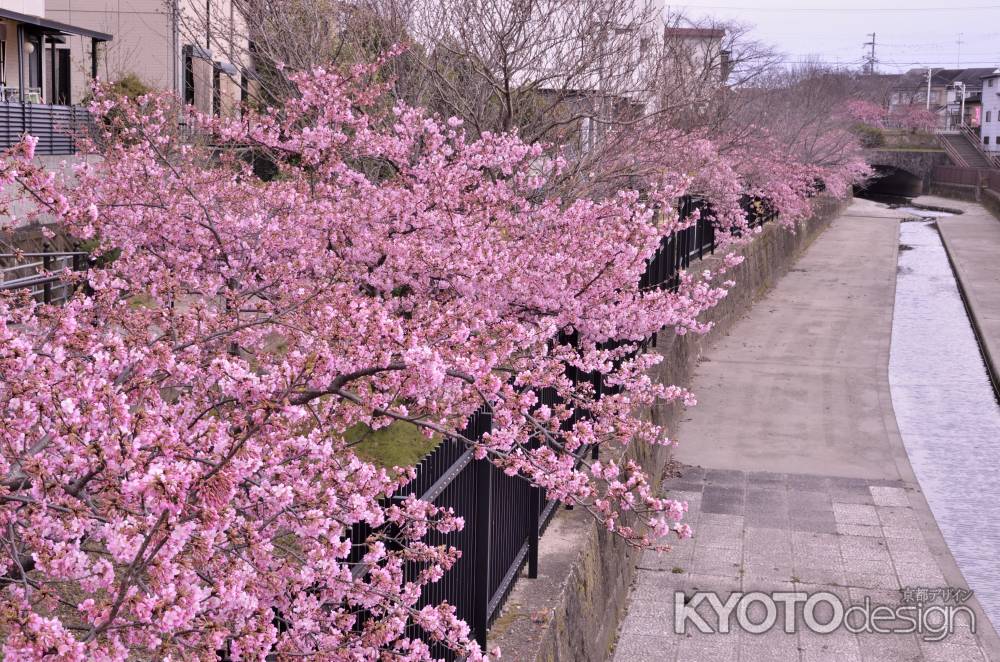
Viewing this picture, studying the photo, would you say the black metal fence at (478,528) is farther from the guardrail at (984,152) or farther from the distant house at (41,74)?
the guardrail at (984,152)

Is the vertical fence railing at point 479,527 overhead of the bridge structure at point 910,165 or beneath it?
beneath

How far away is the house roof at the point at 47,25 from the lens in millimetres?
25312

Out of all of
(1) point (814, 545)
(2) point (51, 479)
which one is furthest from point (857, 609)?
(2) point (51, 479)

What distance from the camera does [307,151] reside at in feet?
30.4

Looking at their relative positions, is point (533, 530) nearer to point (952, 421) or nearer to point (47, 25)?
point (952, 421)

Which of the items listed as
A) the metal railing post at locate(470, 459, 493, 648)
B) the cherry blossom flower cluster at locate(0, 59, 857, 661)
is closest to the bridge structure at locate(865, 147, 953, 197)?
the cherry blossom flower cluster at locate(0, 59, 857, 661)

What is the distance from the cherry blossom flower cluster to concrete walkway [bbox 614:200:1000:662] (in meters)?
0.90

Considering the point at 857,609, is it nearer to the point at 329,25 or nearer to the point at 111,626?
the point at 111,626

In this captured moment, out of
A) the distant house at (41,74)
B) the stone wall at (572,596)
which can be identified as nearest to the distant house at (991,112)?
the distant house at (41,74)

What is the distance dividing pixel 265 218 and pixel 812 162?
36.2 meters

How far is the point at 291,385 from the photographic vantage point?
3.46 metres

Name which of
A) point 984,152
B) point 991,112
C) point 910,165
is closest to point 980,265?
point 910,165

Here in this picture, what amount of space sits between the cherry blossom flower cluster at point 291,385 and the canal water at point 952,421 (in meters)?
3.01

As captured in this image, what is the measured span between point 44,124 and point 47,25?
18.6ft
